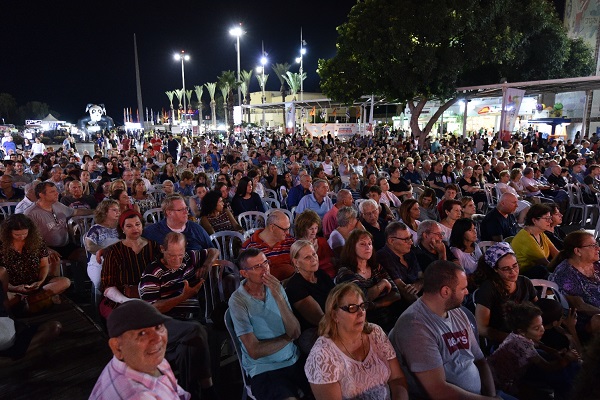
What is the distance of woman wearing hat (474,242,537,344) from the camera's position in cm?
277

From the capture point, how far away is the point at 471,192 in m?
7.95

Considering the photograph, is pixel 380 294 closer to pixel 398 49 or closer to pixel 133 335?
pixel 133 335

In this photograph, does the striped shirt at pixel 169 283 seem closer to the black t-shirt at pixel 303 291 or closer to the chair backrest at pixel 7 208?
the black t-shirt at pixel 303 291

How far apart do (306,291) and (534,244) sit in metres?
2.51

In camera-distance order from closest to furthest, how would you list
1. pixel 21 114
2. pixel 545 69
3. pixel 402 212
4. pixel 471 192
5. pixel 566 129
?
pixel 402 212 → pixel 471 192 → pixel 545 69 → pixel 566 129 → pixel 21 114

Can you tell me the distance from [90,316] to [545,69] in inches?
861

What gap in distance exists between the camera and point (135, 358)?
64.0 inches

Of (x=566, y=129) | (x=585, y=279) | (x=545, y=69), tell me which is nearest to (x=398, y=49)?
(x=545, y=69)

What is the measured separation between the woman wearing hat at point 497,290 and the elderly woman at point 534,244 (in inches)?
35.6

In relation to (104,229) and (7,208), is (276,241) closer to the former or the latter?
(104,229)

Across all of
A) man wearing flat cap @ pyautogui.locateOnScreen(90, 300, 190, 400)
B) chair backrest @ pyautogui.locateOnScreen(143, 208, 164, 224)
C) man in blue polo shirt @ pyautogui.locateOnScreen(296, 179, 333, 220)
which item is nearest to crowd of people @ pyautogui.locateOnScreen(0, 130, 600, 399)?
man wearing flat cap @ pyautogui.locateOnScreen(90, 300, 190, 400)

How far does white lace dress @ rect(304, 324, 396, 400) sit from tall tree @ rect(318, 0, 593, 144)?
15.4m

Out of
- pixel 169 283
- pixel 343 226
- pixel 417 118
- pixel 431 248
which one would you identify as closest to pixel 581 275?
pixel 431 248

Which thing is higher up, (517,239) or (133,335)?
(133,335)
